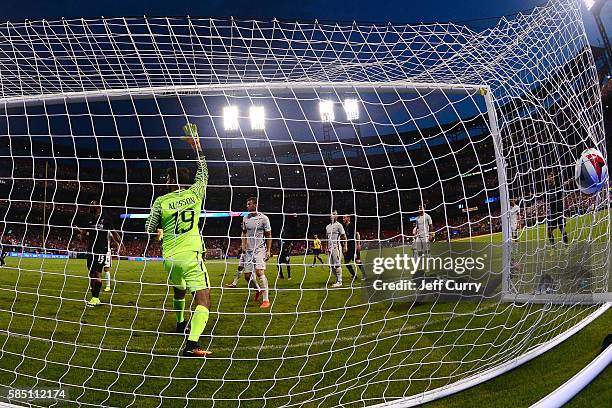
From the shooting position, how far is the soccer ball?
357 cm

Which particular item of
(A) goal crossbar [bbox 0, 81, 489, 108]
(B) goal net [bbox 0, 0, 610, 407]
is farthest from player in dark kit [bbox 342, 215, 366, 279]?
(A) goal crossbar [bbox 0, 81, 489, 108]

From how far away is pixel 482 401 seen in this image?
2.58m

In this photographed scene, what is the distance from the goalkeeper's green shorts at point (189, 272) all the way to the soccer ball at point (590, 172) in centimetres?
322

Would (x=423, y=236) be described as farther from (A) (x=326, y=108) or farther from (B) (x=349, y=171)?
(B) (x=349, y=171)

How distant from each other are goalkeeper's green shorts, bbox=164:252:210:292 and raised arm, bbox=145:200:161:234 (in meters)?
0.31

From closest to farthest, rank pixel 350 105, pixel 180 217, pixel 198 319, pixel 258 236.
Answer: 1. pixel 198 319
2. pixel 180 217
3. pixel 350 105
4. pixel 258 236

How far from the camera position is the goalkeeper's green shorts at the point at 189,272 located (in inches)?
139

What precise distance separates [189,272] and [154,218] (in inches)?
21.0

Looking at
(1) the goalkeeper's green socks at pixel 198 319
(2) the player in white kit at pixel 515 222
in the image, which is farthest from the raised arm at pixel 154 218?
(2) the player in white kit at pixel 515 222

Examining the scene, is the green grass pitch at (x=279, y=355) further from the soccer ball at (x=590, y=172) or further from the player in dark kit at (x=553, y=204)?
the soccer ball at (x=590, y=172)

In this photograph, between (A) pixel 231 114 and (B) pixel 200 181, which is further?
(B) pixel 200 181

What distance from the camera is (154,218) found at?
3578mm

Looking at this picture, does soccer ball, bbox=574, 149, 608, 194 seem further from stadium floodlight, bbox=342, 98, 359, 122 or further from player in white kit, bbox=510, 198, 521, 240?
stadium floodlight, bbox=342, 98, 359, 122

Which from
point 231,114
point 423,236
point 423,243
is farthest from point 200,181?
point 423,243
